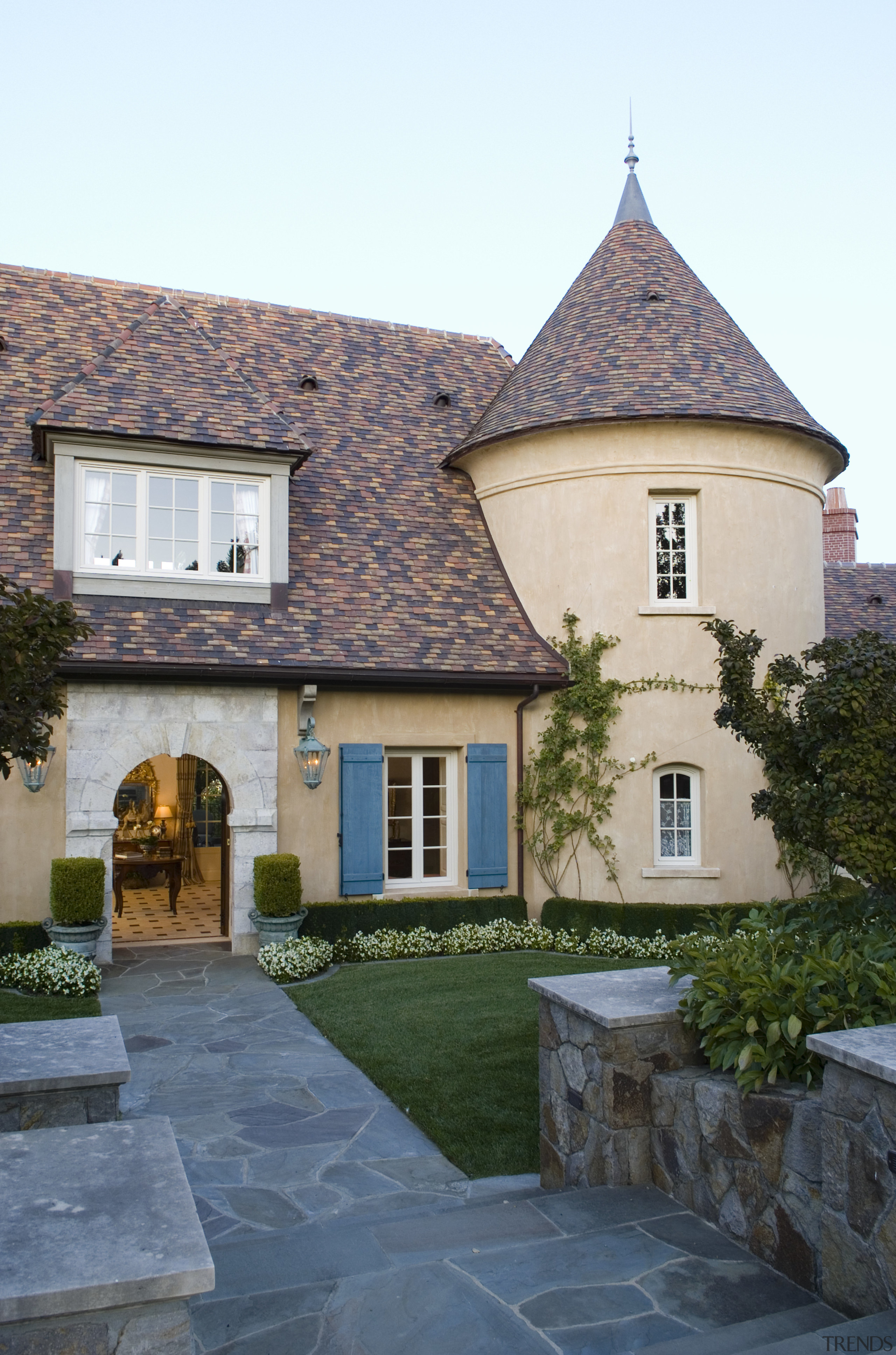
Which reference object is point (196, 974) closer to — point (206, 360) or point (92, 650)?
point (92, 650)

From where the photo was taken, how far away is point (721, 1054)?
15.0 ft

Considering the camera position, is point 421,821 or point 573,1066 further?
point 421,821

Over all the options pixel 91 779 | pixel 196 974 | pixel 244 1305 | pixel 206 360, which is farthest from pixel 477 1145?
pixel 206 360

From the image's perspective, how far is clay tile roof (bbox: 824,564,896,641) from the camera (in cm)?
1980

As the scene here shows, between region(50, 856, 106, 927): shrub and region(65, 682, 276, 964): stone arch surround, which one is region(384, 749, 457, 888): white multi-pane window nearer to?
region(65, 682, 276, 964): stone arch surround

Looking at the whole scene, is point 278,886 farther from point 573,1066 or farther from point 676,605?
point 573,1066

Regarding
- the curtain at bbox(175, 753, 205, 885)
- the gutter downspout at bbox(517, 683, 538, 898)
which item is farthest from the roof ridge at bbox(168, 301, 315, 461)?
the curtain at bbox(175, 753, 205, 885)

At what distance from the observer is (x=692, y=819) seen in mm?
13297

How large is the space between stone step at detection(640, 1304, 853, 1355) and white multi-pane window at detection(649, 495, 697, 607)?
10.5m

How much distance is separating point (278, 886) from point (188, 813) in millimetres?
8808

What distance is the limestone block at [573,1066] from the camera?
507 centimetres

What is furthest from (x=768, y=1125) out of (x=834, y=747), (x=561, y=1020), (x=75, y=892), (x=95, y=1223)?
(x=75, y=892)

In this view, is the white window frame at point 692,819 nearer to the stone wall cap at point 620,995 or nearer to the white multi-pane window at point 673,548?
the white multi-pane window at point 673,548

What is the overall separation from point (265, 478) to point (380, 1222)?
962 cm
